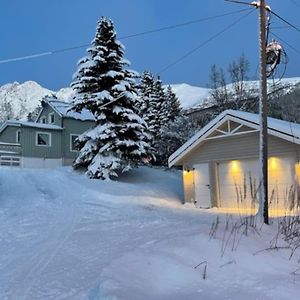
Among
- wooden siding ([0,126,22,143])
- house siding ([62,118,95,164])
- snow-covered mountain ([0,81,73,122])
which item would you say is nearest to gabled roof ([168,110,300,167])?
house siding ([62,118,95,164])

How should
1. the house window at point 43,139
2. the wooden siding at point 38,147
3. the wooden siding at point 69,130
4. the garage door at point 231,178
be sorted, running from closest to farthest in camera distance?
the garage door at point 231,178
the wooden siding at point 38,147
the house window at point 43,139
the wooden siding at point 69,130

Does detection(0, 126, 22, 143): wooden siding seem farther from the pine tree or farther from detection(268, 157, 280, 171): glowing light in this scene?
detection(268, 157, 280, 171): glowing light

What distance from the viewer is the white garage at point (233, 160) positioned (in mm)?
14555

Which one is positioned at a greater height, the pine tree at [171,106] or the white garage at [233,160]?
the pine tree at [171,106]

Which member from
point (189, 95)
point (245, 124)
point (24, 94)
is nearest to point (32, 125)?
point (245, 124)

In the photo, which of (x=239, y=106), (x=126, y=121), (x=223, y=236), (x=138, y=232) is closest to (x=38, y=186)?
(x=126, y=121)

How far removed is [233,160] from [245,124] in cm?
174

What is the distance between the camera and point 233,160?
54.8 ft

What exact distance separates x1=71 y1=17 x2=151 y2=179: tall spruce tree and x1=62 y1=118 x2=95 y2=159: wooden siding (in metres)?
9.48

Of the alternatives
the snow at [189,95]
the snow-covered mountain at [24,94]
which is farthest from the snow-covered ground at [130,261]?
the snow-covered mountain at [24,94]

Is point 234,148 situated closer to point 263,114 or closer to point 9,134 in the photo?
point 263,114

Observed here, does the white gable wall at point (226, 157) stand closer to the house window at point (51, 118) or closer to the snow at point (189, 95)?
the house window at point (51, 118)

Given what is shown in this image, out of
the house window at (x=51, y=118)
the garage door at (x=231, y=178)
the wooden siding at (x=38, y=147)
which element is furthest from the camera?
the house window at (x=51, y=118)

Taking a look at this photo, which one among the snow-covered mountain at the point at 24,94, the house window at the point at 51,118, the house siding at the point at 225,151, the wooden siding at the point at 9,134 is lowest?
the house siding at the point at 225,151
